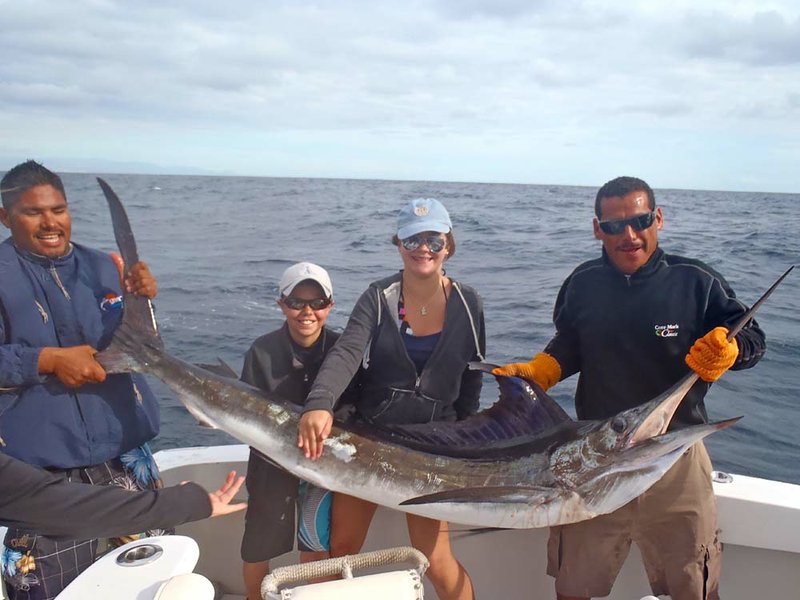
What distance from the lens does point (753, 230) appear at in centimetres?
1888

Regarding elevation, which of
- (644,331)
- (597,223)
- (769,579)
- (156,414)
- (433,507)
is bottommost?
(769,579)

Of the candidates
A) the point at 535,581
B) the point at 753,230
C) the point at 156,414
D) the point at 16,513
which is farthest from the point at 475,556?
the point at 753,230

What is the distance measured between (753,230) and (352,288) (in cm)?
1419

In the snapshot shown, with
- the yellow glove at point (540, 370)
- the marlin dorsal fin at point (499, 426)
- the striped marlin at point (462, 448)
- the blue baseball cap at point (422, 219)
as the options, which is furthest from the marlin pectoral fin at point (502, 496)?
the blue baseball cap at point (422, 219)

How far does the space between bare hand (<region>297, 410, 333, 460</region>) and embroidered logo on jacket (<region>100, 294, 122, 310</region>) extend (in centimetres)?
78

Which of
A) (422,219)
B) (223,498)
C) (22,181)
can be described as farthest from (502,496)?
(22,181)

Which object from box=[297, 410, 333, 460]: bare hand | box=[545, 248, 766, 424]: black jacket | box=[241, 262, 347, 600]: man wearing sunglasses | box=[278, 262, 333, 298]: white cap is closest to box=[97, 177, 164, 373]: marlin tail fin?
box=[241, 262, 347, 600]: man wearing sunglasses

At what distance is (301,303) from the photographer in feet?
7.80

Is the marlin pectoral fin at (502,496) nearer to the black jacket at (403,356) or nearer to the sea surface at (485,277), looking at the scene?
the black jacket at (403,356)

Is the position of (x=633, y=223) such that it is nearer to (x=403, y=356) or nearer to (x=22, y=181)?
(x=403, y=356)

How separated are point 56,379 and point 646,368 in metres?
1.95

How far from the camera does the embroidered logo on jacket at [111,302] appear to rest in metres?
2.32

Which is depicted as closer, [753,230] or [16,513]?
[16,513]

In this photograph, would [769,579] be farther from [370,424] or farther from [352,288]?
[352,288]
